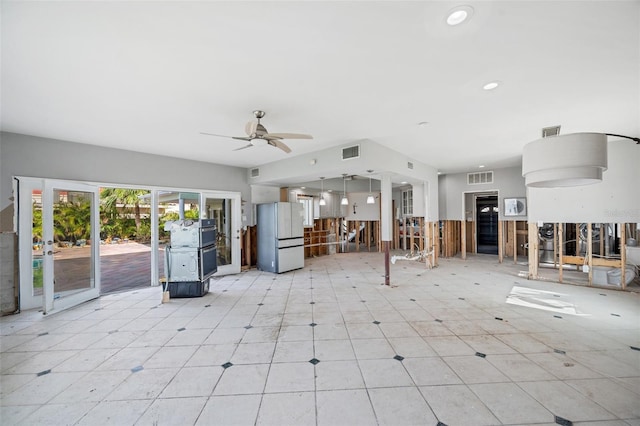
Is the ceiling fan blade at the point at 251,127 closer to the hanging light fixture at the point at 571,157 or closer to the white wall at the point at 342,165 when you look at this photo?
the white wall at the point at 342,165

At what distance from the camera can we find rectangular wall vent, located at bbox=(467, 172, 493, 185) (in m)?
7.93

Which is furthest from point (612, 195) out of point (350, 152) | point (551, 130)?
point (350, 152)

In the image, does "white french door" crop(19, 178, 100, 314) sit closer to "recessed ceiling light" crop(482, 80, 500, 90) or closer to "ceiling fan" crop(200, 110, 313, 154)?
"ceiling fan" crop(200, 110, 313, 154)

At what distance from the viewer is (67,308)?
4.11 meters

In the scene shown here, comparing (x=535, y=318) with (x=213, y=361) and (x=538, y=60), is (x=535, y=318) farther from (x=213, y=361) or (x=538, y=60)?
(x=213, y=361)

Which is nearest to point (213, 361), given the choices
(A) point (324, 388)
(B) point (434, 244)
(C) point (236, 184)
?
(A) point (324, 388)

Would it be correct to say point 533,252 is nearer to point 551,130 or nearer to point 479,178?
point 551,130

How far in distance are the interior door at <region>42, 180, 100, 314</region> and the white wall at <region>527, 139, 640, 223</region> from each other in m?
9.46

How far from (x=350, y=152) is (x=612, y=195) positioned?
5206mm

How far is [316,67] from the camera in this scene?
2.39 meters

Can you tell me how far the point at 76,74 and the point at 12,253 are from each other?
3595 millimetres

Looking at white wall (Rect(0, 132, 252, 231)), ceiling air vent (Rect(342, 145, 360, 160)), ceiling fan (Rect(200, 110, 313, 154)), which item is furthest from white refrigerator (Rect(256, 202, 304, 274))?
ceiling fan (Rect(200, 110, 313, 154))

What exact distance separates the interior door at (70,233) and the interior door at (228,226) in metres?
2.28

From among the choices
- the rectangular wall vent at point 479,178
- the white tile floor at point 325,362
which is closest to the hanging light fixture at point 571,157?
the white tile floor at point 325,362
